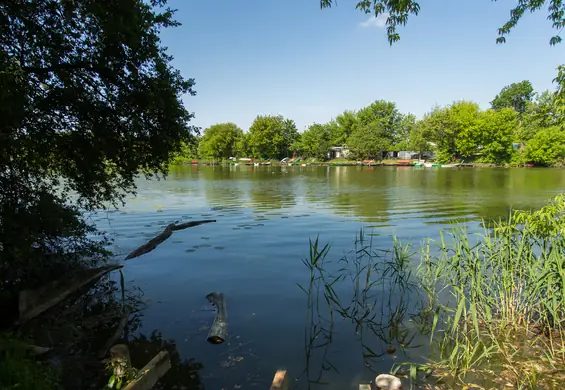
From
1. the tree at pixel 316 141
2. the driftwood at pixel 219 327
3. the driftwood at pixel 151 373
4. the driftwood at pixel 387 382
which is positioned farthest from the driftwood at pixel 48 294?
the tree at pixel 316 141

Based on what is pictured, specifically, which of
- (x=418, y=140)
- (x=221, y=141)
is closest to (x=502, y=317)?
(x=418, y=140)

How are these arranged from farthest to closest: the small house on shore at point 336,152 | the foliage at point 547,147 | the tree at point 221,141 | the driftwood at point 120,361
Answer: the tree at point 221,141
the small house on shore at point 336,152
the foliage at point 547,147
the driftwood at point 120,361

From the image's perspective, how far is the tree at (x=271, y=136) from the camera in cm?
10450

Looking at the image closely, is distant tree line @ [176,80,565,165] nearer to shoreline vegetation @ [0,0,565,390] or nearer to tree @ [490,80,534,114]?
tree @ [490,80,534,114]

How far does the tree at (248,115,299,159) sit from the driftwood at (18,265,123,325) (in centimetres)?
9970

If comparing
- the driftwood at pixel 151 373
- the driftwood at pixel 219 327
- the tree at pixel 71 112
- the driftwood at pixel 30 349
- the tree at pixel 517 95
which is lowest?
the driftwood at pixel 219 327

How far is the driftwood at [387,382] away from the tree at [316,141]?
96.0 m

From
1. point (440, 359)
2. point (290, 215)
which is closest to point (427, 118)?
point (290, 215)

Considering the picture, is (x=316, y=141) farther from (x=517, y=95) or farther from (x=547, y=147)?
(x=517, y=95)

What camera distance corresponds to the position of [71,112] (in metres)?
5.57

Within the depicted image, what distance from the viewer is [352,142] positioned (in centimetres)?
8950

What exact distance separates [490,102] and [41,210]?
560 ft

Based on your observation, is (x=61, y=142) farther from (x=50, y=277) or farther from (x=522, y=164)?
(x=522, y=164)

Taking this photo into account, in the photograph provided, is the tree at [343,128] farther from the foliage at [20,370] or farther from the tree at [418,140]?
the foliage at [20,370]
